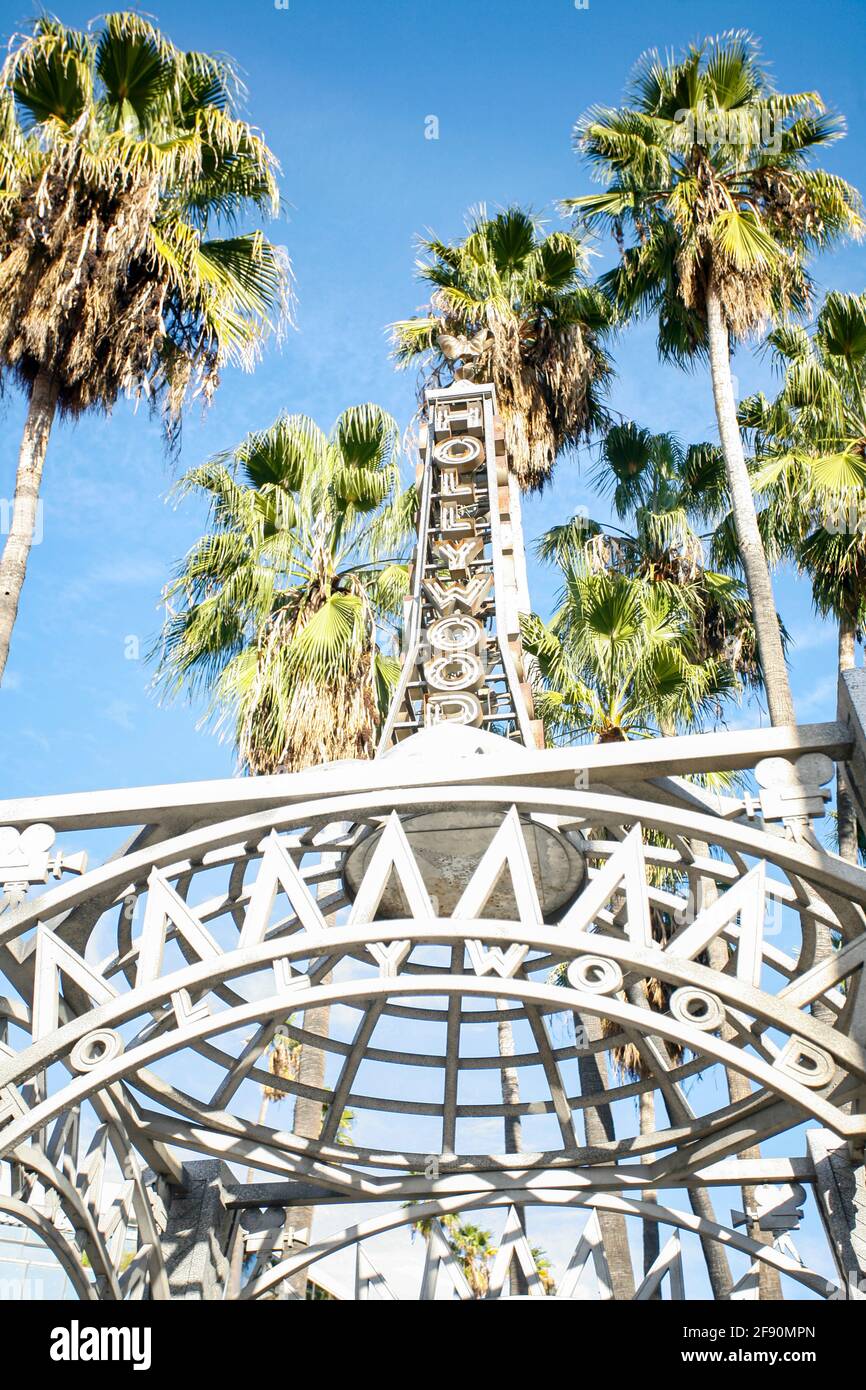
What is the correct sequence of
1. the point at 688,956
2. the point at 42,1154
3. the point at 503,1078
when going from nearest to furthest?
the point at 688,956, the point at 42,1154, the point at 503,1078

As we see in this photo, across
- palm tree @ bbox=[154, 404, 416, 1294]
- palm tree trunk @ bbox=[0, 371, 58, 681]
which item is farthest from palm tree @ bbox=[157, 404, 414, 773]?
palm tree trunk @ bbox=[0, 371, 58, 681]

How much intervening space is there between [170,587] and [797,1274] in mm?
11235

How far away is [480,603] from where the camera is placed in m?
8.89

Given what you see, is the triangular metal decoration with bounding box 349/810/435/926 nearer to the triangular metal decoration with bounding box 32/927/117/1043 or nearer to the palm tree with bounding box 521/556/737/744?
the triangular metal decoration with bounding box 32/927/117/1043

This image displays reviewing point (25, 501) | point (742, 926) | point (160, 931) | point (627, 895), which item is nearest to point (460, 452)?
point (25, 501)

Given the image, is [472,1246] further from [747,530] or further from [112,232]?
[112,232]

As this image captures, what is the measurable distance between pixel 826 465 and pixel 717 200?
12.5 feet

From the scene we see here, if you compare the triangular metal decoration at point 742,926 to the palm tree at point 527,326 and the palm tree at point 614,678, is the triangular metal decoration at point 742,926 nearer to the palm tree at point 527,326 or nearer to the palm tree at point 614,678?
the palm tree at point 614,678

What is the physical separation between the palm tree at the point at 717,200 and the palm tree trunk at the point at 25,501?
8.08 m

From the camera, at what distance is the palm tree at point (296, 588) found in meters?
14.4

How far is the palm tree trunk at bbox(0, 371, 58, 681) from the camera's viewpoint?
1084 cm

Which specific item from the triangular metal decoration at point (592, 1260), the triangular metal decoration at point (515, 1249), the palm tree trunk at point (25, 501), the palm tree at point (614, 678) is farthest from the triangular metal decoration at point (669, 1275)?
the palm tree trunk at point (25, 501)
